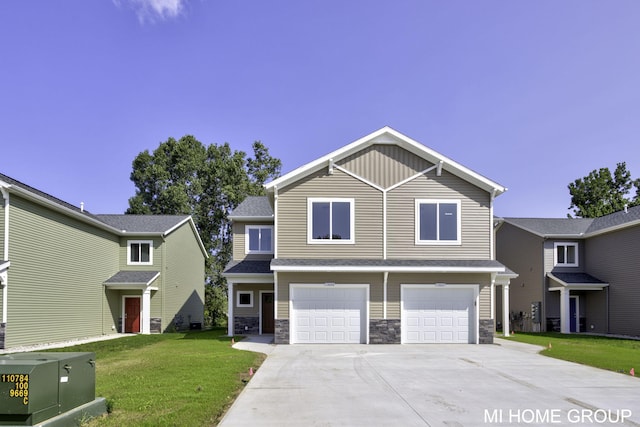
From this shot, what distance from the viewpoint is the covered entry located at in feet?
62.6

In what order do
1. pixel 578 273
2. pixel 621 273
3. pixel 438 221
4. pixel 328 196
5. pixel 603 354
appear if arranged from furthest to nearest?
pixel 578 273
pixel 621 273
pixel 438 221
pixel 328 196
pixel 603 354

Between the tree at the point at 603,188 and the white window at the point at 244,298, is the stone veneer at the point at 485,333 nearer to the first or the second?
the white window at the point at 244,298

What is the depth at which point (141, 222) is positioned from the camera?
28922 mm

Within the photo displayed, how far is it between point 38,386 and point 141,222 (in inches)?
947

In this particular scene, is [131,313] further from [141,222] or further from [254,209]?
[254,209]

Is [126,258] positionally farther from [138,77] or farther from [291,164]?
[291,164]

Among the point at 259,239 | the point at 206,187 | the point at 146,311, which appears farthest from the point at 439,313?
the point at 206,187

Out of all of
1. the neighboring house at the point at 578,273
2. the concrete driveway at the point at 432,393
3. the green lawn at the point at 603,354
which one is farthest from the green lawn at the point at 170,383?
the neighboring house at the point at 578,273

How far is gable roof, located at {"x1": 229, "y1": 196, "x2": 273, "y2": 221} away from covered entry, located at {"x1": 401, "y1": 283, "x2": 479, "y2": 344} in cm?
846

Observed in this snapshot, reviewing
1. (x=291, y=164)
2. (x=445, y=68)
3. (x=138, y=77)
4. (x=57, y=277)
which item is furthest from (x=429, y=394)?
(x=291, y=164)

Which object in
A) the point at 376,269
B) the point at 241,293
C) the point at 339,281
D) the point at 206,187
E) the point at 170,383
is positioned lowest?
the point at 170,383

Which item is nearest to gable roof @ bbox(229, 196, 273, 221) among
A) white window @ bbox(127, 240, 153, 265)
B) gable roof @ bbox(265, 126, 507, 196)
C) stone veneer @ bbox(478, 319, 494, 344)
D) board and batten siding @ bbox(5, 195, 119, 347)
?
gable roof @ bbox(265, 126, 507, 196)

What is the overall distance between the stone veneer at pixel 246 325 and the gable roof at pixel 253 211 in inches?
186

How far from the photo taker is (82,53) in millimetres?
20375
